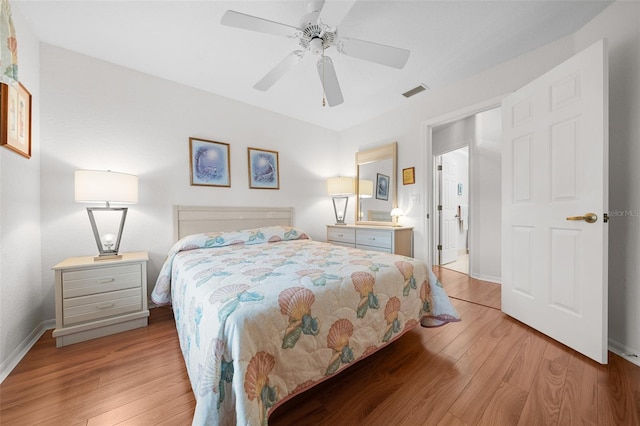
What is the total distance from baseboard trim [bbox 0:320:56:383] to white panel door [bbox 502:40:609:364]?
3.58 m

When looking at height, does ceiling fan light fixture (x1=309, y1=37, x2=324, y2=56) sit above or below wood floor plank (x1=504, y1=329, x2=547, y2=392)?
above

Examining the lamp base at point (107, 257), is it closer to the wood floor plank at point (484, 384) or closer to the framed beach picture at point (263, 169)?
the framed beach picture at point (263, 169)

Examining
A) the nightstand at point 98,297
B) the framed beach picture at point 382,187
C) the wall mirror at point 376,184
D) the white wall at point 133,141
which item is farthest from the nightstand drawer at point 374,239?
the nightstand at point 98,297

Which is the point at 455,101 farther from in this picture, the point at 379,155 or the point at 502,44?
the point at 379,155

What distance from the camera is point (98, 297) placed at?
5.88 feet

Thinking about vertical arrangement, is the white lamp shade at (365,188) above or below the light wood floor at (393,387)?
above

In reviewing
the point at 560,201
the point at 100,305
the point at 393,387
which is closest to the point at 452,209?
the point at 560,201

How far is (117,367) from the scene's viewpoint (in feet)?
4.76

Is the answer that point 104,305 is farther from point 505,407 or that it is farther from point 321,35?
point 505,407

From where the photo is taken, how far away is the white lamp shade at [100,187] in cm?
181

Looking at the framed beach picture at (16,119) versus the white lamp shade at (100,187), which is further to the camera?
the white lamp shade at (100,187)

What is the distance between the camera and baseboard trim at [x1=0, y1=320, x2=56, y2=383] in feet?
4.51

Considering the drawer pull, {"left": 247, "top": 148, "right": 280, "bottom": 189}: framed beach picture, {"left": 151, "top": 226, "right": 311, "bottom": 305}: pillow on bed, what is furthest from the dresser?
the drawer pull

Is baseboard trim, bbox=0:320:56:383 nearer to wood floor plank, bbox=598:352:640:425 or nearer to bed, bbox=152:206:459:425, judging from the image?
bed, bbox=152:206:459:425
